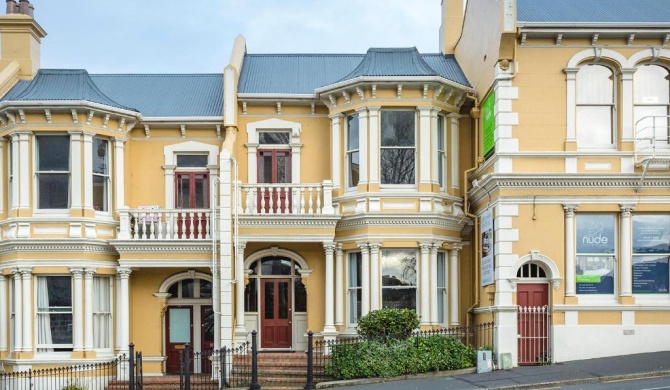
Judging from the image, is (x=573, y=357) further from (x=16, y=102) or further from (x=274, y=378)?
(x=16, y=102)

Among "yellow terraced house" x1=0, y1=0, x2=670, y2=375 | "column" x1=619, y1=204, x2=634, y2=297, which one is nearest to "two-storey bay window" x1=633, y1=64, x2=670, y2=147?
"yellow terraced house" x1=0, y1=0, x2=670, y2=375

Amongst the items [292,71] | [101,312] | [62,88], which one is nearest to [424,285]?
[292,71]

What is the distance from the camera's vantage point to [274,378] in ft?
66.4

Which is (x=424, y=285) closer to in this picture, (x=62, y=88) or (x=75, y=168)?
(x=75, y=168)

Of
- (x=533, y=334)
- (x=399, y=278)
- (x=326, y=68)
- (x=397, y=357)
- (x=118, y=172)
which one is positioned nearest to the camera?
(x=397, y=357)

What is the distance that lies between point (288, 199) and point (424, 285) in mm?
4212

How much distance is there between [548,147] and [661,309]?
454 cm

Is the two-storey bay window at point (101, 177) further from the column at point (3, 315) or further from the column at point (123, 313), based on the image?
the column at point (3, 315)

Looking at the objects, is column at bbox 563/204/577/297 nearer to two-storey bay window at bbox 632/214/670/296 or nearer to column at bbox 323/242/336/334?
two-storey bay window at bbox 632/214/670/296

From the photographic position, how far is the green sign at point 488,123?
66.2 feet

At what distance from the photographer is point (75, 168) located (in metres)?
21.9

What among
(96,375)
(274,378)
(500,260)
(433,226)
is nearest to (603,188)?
(500,260)

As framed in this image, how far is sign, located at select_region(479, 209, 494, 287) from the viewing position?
2012 cm

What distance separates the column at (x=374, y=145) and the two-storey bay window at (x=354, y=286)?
2187 mm
